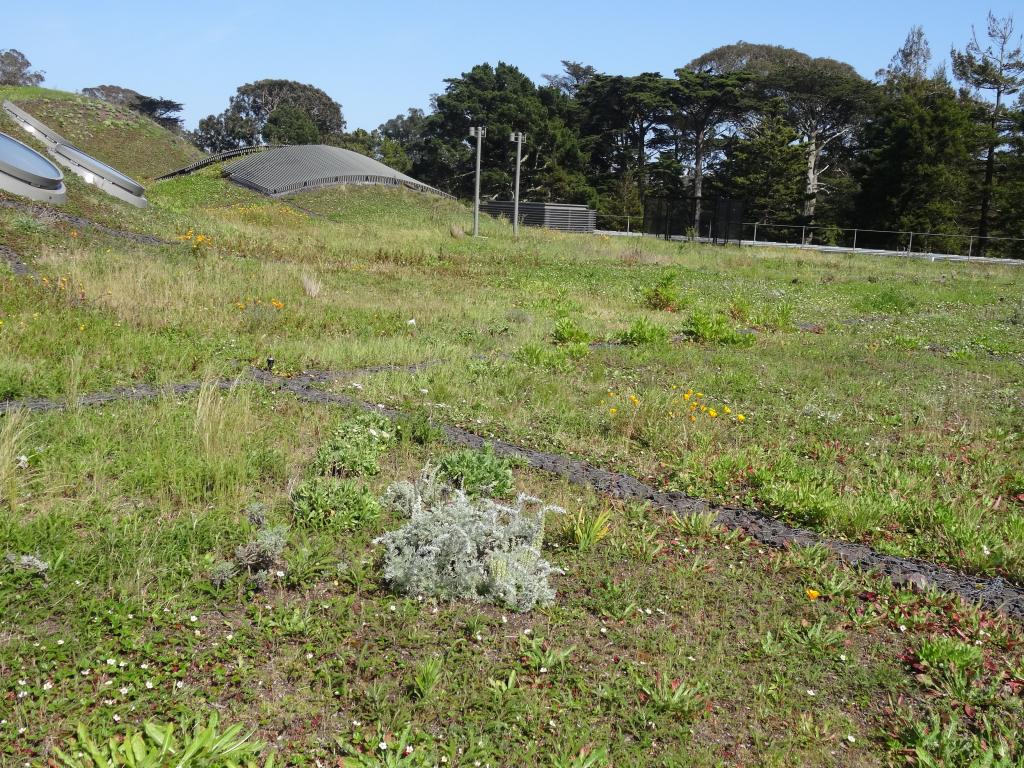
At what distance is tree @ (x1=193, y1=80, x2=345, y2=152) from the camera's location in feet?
293

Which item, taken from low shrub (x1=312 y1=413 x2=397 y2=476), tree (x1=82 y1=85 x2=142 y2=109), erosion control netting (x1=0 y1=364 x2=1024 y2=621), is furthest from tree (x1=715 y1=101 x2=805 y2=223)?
tree (x1=82 y1=85 x2=142 y2=109)

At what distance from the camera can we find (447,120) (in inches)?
2459

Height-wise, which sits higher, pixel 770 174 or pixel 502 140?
pixel 502 140

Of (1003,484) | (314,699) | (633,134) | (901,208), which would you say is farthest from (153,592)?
(633,134)

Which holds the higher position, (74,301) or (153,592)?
(74,301)

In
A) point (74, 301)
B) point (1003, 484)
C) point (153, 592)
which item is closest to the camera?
point (153, 592)

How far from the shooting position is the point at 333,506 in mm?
4816

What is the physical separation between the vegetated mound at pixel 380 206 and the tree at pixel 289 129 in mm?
38999

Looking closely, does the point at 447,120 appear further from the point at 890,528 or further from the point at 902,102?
the point at 890,528

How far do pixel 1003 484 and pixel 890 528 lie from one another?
4.96ft

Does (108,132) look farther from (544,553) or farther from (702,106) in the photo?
(544,553)

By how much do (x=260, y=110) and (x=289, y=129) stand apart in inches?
883

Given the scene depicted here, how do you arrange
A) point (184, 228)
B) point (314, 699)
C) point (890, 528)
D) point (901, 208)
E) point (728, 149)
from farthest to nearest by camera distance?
point (728, 149) → point (901, 208) → point (184, 228) → point (890, 528) → point (314, 699)

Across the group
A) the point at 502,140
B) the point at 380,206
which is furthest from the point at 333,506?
the point at 502,140
